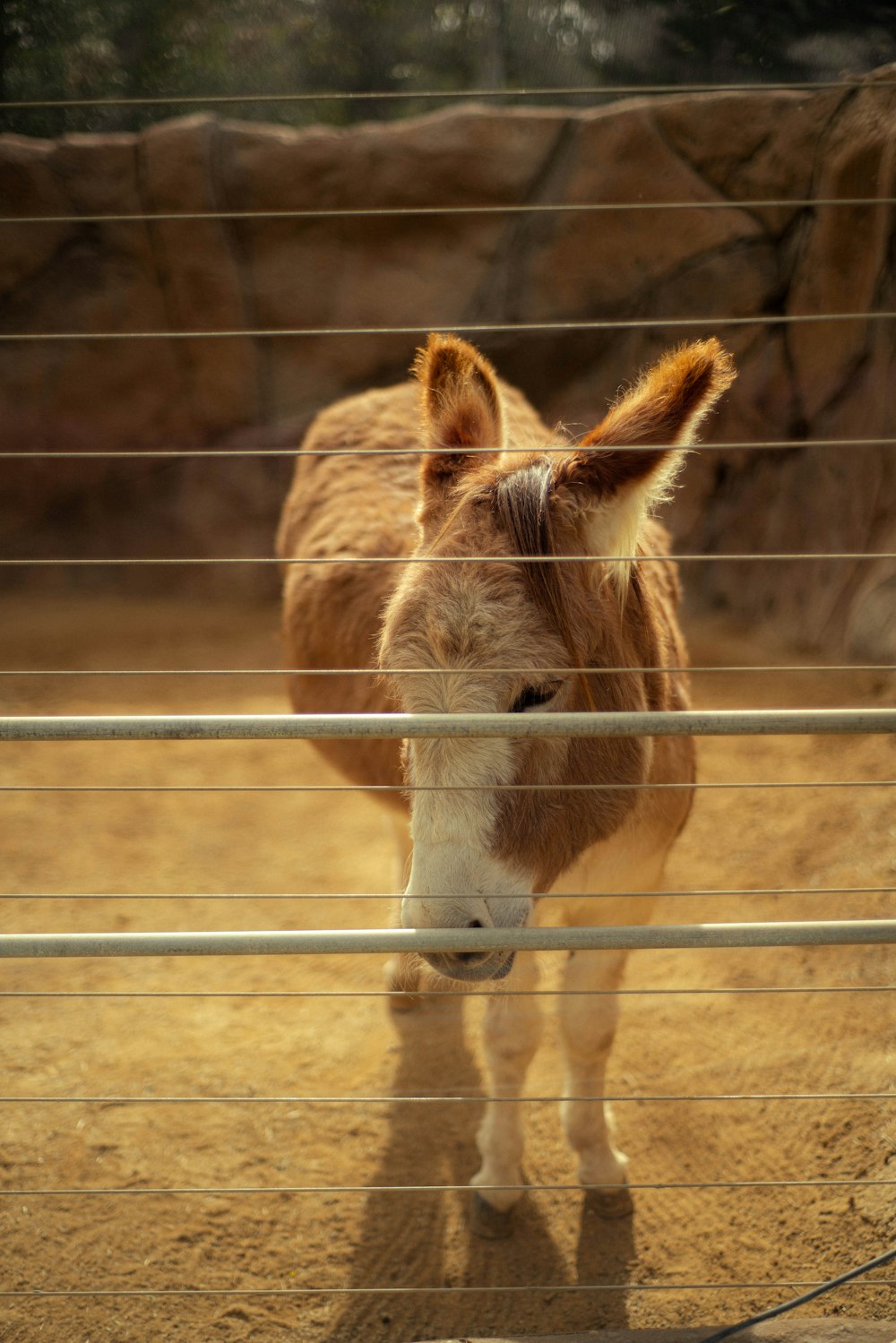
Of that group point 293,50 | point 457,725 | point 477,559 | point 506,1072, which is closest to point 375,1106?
point 506,1072

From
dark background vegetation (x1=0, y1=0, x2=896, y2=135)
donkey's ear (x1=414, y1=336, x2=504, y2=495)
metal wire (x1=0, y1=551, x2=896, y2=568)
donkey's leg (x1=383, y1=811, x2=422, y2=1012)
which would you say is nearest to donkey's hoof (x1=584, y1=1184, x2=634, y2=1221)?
donkey's leg (x1=383, y1=811, x2=422, y2=1012)

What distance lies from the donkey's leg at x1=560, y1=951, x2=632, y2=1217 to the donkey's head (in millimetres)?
688

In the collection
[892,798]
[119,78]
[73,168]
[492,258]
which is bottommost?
[892,798]

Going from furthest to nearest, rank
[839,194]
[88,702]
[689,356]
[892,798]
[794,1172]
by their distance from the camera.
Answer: [88,702] → [839,194] → [892,798] → [794,1172] → [689,356]

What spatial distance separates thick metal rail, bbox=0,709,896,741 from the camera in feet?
4.69

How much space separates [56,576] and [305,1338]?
631 centimetres

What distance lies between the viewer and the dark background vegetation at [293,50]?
563 centimetres

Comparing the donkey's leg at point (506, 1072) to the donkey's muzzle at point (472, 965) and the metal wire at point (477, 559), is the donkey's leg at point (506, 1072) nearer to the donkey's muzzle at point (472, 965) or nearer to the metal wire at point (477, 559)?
the donkey's muzzle at point (472, 965)

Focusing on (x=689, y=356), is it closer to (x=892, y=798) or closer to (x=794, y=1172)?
(x=794, y=1172)

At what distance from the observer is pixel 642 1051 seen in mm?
3035

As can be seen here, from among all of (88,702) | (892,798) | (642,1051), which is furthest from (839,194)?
(88,702)

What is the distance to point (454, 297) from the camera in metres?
6.75

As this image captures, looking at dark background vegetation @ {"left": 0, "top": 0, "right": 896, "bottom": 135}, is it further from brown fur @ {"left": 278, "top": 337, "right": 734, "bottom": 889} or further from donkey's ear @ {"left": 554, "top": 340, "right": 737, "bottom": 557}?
A: donkey's ear @ {"left": 554, "top": 340, "right": 737, "bottom": 557}

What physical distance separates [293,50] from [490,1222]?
668 cm
